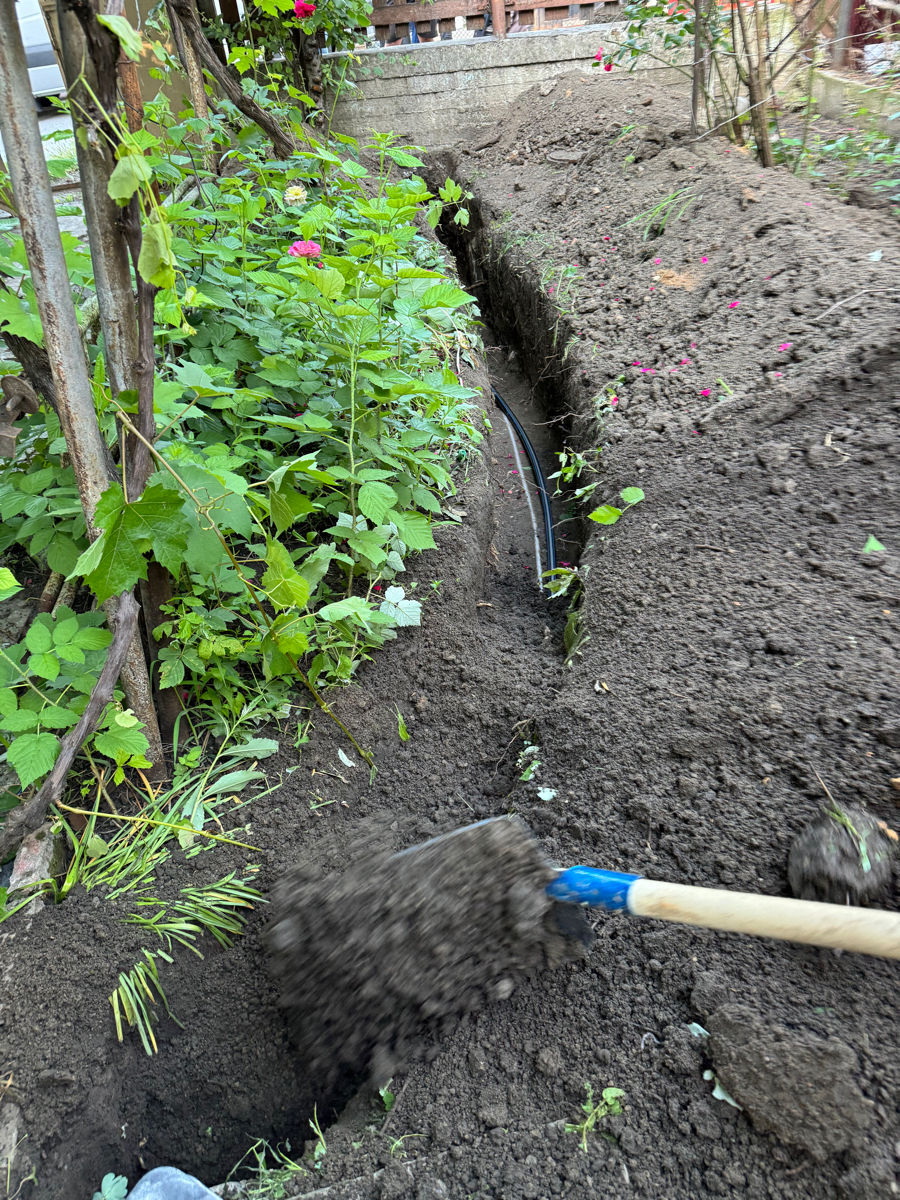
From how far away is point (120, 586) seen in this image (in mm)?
1352

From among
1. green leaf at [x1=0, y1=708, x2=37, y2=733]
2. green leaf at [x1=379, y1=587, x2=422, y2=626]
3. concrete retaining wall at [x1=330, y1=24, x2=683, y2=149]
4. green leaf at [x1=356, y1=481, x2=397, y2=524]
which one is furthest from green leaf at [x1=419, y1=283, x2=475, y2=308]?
concrete retaining wall at [x1=330, y1=24, x2=683, y2=149]

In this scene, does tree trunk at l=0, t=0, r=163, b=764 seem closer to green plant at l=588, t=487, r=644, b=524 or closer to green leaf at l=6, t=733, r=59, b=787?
green leaf at l=6, t=733, r=59, b=787

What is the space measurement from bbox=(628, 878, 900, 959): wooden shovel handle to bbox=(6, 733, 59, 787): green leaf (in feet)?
3.83

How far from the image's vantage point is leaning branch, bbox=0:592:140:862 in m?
1.46

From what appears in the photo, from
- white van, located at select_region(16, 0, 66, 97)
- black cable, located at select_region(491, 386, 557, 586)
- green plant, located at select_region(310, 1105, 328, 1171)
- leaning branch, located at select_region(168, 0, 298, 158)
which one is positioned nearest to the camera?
green plant, located at select_region(310, 1105, 328, 1171)

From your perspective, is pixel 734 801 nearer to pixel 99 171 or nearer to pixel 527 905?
pixel 527 905

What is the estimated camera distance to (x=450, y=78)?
664cm

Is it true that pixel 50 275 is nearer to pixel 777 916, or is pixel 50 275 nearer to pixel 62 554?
pixel 62 554

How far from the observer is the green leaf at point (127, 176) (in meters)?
1.14

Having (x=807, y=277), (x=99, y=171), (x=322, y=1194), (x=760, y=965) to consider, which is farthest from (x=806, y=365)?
(x=322, y=1194)

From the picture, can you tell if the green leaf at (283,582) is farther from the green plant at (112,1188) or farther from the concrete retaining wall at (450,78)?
the concrete retaining wall at (450,78)

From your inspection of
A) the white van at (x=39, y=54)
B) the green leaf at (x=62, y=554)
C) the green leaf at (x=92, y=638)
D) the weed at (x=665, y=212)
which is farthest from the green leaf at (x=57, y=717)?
the weed at (x=665, y=212)

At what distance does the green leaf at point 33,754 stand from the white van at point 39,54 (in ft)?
12.0

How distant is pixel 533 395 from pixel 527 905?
374cm
